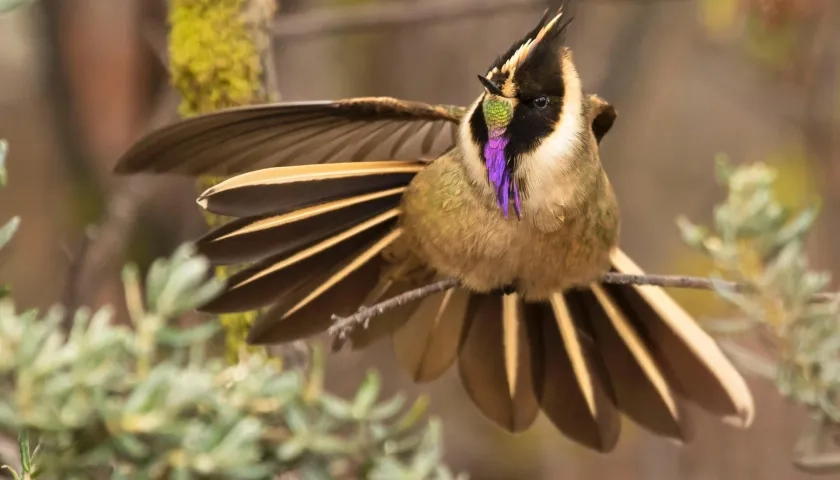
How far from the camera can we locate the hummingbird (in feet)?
1.74

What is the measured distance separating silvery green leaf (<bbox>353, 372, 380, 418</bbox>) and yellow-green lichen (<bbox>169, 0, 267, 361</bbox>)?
0.46 ft

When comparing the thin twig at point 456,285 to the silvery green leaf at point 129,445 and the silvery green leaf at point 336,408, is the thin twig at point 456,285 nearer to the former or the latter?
the silvery green leaf at point 336,408

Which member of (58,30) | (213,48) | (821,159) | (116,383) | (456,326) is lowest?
(116,383)

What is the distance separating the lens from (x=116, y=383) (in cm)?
39

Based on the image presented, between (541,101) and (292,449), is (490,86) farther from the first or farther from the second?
(292,449)

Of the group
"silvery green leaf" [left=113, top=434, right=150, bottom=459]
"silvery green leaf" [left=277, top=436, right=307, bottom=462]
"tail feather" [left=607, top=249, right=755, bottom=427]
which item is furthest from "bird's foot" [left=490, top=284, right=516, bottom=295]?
"silvery green leaf" [left=113, top=434, right=150, bottom=459]

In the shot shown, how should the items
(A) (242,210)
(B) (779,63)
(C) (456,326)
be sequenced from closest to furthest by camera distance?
(A) (242,210) < (C) (456,326) < (B) (779,63)

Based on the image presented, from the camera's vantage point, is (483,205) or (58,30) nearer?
(483,205)

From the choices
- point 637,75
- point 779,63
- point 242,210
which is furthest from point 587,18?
point 242,210

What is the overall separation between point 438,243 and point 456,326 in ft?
0.37

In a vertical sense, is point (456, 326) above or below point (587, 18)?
below

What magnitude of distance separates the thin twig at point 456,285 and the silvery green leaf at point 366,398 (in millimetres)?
39

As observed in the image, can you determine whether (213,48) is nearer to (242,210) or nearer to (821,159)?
(242,210)

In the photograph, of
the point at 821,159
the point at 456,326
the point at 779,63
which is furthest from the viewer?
the point at 821,159
